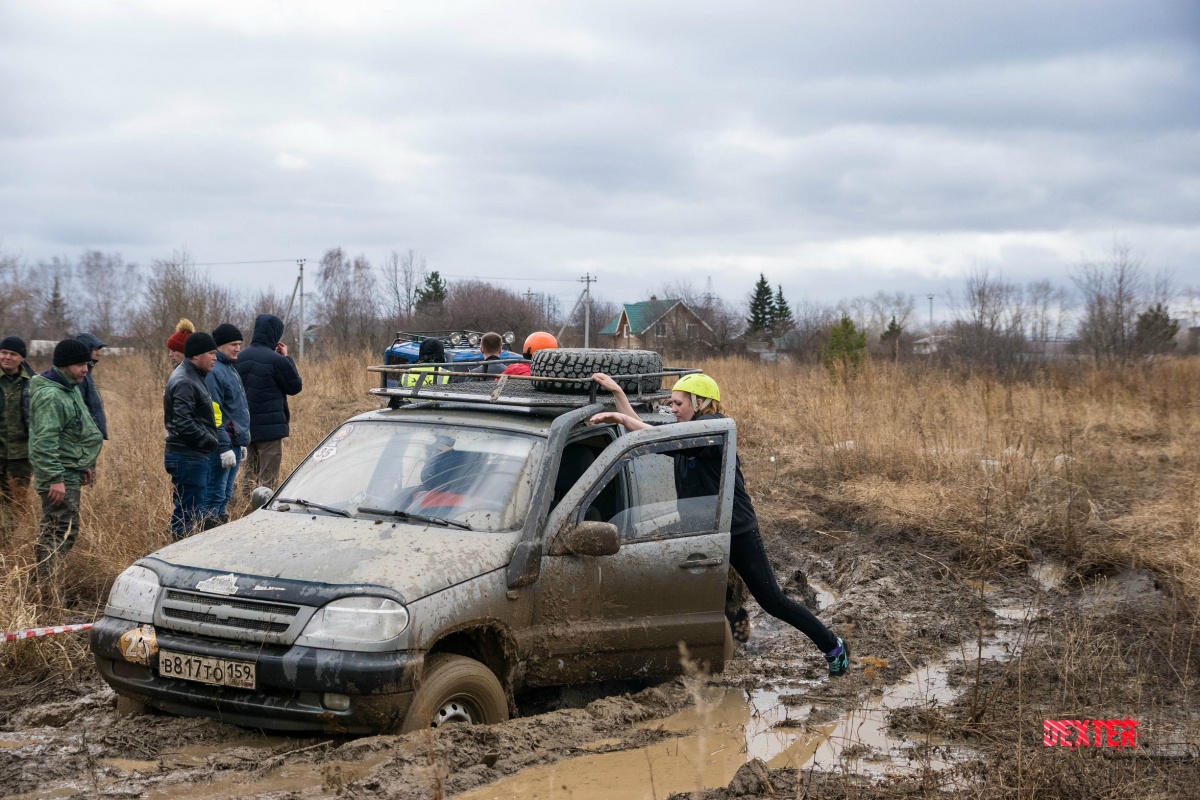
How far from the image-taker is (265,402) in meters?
9.83

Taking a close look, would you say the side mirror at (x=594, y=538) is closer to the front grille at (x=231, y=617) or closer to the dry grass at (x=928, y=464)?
the front grille at (x=231, y=617)

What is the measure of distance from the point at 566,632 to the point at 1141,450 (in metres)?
14.0

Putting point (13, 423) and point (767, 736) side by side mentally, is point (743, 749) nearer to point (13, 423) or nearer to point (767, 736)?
point (767, 736)

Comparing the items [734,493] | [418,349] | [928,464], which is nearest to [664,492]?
[734,493]

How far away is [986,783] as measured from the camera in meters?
4.07

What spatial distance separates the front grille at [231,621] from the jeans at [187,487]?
3.42m

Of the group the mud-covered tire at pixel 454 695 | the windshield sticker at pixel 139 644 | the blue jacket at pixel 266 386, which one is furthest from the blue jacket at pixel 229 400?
the mud-covered tire at pixel 454 695

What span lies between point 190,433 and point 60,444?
0.86m

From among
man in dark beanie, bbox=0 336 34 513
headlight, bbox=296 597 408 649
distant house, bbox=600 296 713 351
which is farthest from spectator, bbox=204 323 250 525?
distant house, bbox=600 296 713 351

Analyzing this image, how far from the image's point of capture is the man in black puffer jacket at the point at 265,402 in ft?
32.1

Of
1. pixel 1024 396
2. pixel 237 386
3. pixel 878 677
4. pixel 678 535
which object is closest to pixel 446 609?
pixel 678 535

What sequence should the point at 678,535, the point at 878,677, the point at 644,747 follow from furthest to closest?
the point at 878,677
the point at 678,535
the point at 644,747

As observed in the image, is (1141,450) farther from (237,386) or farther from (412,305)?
(412,305)

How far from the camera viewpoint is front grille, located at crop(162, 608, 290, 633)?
418cm
